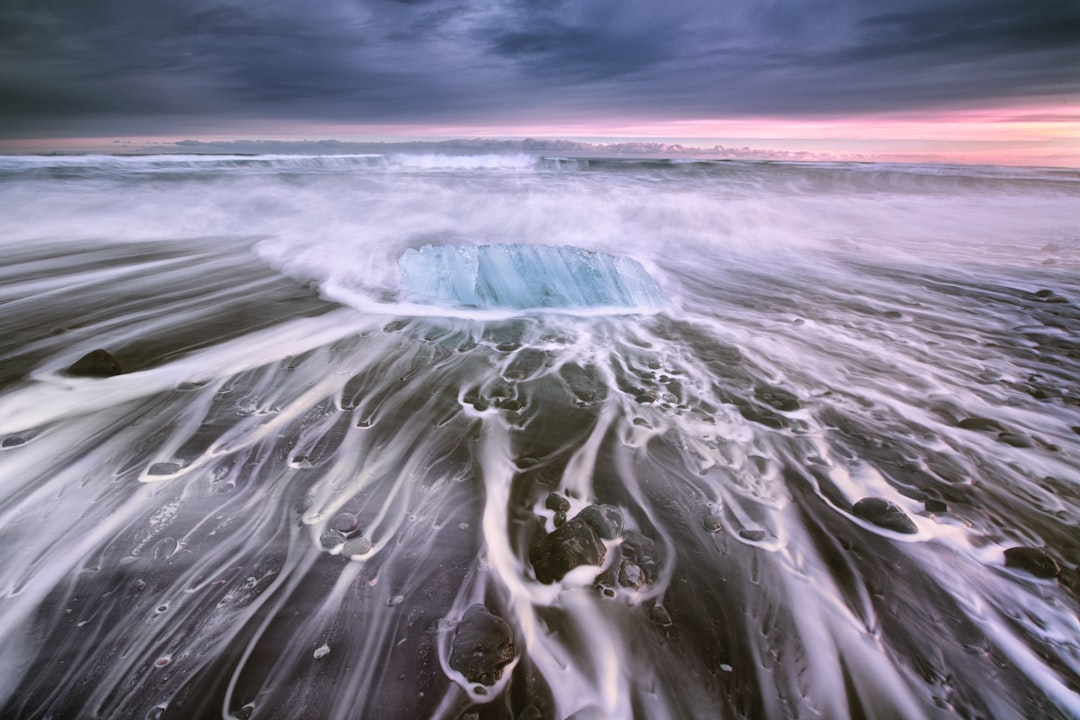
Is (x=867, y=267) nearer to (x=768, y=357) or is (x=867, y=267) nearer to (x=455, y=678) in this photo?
(x=768, y=357)

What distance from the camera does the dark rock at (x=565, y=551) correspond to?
91.7 inches

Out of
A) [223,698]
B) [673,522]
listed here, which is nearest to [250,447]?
Answer: [223,698]

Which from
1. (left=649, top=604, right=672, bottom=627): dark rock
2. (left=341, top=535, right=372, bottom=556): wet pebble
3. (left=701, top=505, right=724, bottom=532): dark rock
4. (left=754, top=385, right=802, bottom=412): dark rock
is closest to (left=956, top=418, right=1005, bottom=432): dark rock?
(left=754, top=385, right=802, bottom=412): dark rock

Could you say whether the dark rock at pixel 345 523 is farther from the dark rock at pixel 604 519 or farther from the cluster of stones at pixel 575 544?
the dark rock at pixel 604 519

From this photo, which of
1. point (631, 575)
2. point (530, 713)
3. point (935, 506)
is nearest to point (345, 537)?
point (530, 713)

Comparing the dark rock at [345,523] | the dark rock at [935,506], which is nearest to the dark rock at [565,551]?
the dark rock at [345,523]

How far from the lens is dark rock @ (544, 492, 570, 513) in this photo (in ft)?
9.27

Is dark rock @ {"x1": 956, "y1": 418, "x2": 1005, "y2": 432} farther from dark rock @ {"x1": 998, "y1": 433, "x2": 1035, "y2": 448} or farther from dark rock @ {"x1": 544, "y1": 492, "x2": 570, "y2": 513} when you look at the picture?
dark rock @ {"x1": 544, "y1": 492, "x2": 570, "y2": 513}

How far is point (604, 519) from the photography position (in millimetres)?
2625

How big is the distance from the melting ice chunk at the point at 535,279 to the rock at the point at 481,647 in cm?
491

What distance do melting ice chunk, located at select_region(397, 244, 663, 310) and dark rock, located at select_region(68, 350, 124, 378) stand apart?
3.49 m

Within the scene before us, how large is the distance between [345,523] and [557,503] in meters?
1.20

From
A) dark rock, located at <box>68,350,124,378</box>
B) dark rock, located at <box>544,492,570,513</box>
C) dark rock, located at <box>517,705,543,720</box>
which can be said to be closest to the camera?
dark rock, located at <box>517,705,543,720</box>

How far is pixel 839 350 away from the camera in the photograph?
17.3 feet
